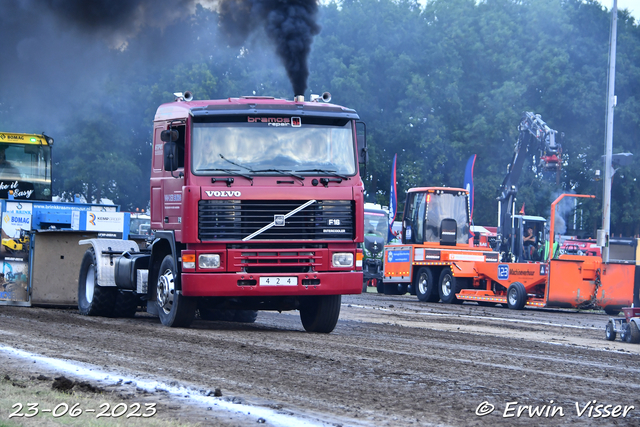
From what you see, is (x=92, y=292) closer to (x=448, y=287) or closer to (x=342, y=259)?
(x=342, y=259)

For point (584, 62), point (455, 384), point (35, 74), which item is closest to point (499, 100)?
point (584, 62)

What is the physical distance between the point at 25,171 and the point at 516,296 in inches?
515

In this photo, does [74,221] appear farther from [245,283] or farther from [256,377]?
[256,377]

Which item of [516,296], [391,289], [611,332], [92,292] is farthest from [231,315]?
[391,289]

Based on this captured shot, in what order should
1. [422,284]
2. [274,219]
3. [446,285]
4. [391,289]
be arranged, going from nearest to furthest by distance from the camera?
1. [274,219]
2. [446,285]
3. [422,284]
4. [391,289]

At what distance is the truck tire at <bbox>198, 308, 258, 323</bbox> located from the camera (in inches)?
591

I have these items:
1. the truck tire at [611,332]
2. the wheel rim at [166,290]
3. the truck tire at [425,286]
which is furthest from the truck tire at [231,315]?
the truck tire at [425,286]

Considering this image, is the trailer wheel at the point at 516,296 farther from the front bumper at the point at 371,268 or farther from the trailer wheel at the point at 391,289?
the front bumper at the point at 371,268

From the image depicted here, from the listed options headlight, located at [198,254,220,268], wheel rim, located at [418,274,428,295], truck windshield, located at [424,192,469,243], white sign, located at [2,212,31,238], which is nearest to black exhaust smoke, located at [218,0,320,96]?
headlight, located at [198,254,220,268]

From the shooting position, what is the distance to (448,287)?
25750 mm

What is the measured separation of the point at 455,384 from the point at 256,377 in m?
1.67

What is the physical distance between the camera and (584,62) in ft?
173

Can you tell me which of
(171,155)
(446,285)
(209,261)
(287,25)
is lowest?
(446,285)

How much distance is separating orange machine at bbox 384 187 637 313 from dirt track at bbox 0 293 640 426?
285 inches
